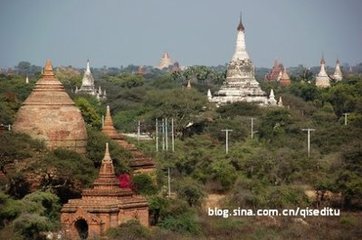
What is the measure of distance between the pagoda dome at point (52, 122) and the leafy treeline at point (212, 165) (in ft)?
1.71

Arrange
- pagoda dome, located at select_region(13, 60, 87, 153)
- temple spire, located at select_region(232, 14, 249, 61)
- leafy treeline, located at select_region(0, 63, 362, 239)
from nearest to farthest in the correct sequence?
leafy treeline, located at select_region(0, 63, 362, 239), pagoda dome, located at select_region(13, 60, 87, 153), temple spire, located at select_region(232, 14, 249, 61)

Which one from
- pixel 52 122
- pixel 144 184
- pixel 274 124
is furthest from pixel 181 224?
pixel 274 124

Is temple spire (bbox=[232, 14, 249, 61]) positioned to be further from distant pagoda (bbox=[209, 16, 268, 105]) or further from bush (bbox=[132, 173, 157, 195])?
bush (bbox=[132, 173, 157, 195])

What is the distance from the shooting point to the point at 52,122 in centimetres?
4000

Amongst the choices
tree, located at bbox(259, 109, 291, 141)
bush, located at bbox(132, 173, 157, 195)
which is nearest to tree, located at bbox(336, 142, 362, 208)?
bush, located at bbox(132, 173, 157, 195)

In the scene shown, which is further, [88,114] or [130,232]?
[88,114]

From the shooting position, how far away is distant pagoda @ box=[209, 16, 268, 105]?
275 ft

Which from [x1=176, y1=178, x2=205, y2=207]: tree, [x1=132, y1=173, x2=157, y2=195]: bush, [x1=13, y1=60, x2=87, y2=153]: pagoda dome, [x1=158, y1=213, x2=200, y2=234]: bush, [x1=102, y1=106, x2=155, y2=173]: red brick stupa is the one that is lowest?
[x1=158, y1=213, x2=200, y2=234]: bush

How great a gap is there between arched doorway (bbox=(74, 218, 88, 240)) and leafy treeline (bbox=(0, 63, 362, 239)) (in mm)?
1183

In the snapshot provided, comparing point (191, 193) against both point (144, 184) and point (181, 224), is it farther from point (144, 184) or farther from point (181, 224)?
point (181, 224)

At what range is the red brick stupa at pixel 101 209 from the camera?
115ft

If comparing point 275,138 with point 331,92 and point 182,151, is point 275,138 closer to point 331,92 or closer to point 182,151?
point 182,151

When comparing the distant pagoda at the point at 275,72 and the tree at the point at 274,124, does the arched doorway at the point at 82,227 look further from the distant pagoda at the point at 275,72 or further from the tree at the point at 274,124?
the distant pagoda at the point at 275,72

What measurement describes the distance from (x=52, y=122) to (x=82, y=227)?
16.2 feet
